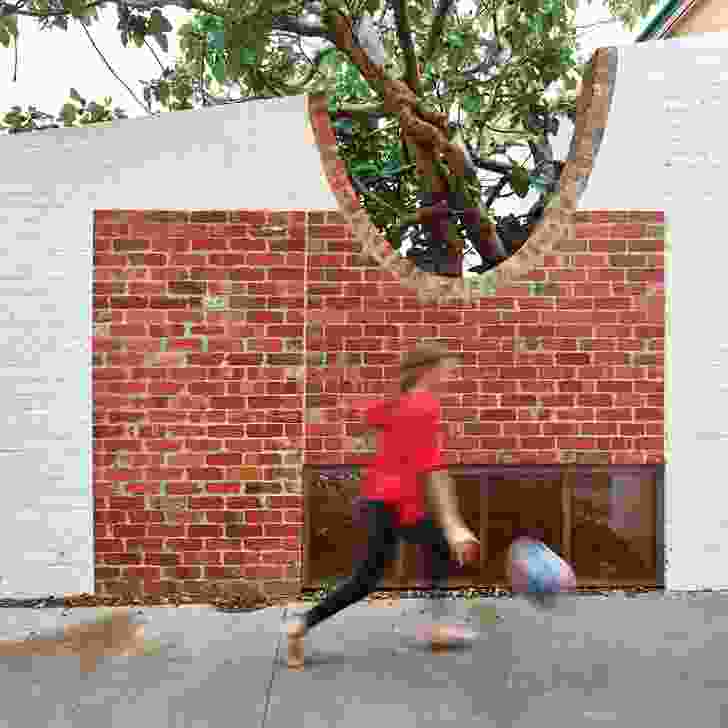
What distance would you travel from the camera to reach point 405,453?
151 inches

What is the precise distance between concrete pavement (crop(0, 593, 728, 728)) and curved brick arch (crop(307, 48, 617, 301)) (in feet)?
6.31

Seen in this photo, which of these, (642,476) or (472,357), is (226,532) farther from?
(642,476)

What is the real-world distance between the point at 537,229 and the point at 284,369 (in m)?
1.78

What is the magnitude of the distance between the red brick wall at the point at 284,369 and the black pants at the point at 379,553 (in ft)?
3.81

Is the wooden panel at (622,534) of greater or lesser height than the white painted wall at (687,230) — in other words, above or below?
below

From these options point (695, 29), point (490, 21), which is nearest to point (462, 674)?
point (490, 21)

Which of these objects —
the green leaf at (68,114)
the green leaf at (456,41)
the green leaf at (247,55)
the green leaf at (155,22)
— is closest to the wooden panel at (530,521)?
the green leaf at (247,55)

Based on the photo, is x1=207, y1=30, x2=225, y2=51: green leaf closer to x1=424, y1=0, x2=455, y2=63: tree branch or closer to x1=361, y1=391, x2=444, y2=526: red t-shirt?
x1=424, y1=0, x2=455, y2=63: tree branch

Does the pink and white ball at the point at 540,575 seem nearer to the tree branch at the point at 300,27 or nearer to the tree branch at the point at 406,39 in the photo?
the tree branch at the point at 406,39

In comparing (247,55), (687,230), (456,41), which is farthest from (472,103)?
(687,230)

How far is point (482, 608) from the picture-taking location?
4.89 m

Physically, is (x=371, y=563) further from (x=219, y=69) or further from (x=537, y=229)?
(x=219, y=69)

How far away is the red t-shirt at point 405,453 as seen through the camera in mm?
3814

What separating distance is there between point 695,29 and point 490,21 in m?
4.52
